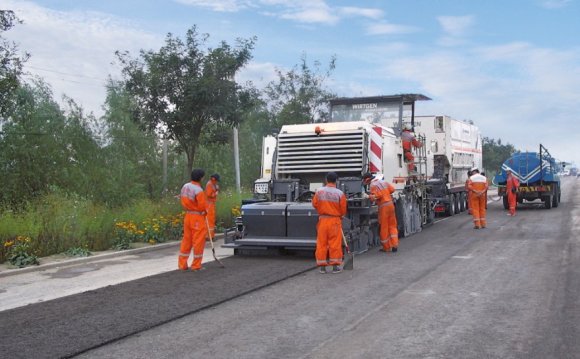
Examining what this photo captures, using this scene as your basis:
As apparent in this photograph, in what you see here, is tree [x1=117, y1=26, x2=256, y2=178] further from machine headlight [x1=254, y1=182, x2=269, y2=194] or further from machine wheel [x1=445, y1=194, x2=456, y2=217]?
machine wheel [x1=445, y1=194, x2=456, y2=217]

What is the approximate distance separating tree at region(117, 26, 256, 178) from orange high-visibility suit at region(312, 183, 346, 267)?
23.3 ft

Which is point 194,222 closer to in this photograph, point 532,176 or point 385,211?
point 385,211

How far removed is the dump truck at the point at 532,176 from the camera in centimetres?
2381

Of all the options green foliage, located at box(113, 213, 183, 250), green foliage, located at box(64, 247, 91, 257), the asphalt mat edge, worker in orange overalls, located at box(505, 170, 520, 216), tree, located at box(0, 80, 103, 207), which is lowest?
the asphalt mat edge

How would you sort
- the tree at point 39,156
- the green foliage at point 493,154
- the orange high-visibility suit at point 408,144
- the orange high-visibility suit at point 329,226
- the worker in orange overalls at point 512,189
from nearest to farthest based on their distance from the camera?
1. the orange high-visibility suit at point 329,226
2. the orange high-visibility suit at point 408,144
3. the tree at point 39,156
4. the worker in orange overalls at point 512,189
5. the green foliage at point 493,154

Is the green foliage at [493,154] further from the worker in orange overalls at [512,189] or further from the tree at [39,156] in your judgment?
the tree at [39,156]

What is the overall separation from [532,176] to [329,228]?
1670 cm

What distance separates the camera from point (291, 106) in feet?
85.9

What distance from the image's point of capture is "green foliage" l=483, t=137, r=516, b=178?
67.9 meters

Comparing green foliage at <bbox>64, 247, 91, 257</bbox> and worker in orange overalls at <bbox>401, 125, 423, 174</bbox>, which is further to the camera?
worker in orange overalls at <bbox>401, 125, 423, 174</bbox>

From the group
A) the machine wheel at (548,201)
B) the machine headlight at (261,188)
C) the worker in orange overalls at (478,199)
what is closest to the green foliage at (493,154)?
the machine wheel at (548,201)

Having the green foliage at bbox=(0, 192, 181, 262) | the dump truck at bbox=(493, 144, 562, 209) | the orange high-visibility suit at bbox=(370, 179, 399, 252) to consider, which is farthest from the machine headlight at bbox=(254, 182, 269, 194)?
the dump truck at bbox=(493, 144, 562, 209)

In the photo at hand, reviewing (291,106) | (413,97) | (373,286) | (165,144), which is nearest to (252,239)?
(373,286)

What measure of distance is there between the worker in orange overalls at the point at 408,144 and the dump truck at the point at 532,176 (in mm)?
10063
